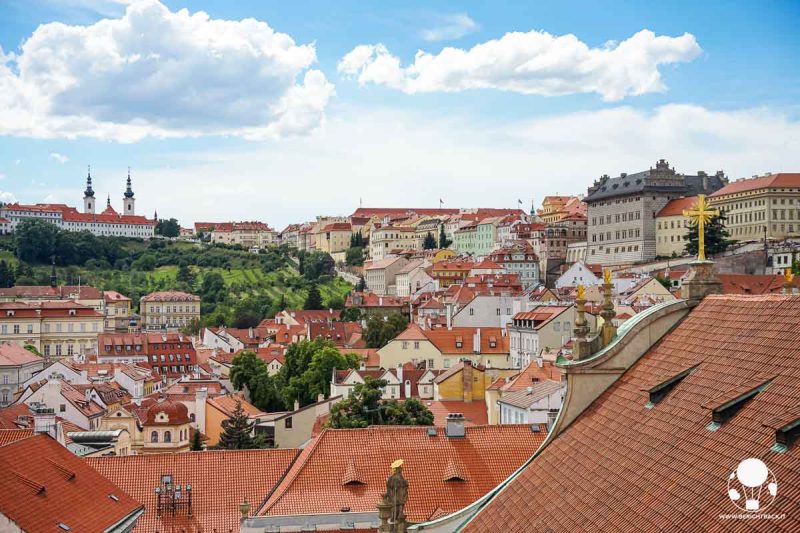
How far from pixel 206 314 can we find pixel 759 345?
527 ft

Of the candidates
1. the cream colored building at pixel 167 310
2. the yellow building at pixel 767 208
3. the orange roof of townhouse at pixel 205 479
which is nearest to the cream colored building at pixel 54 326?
the cream colored building at pixel 167 310

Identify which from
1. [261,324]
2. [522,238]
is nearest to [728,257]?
[522,238]

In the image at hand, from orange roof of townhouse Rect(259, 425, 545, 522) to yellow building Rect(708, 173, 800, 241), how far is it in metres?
103

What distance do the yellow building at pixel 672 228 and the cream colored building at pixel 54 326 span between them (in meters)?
80.3

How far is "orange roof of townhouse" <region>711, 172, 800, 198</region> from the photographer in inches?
5141

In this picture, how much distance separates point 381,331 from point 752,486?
99.4 metres

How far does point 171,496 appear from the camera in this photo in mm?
32781

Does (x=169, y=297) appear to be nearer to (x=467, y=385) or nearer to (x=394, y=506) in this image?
(x=467, y=385)

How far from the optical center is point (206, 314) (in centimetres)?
16700

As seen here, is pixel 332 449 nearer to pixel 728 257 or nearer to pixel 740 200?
pixel 728 257

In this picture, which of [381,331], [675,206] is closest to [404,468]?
[381,331]

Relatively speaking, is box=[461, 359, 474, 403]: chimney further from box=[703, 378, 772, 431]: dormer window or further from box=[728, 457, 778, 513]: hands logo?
box=[728, 457, 778, 513]: hands logo

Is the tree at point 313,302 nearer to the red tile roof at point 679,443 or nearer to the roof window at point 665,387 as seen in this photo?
the red tile roof at point 679,443

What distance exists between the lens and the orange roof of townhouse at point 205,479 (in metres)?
32.2
